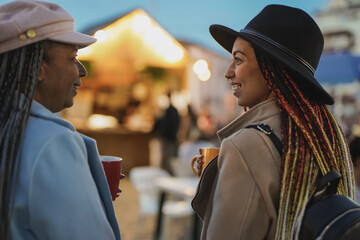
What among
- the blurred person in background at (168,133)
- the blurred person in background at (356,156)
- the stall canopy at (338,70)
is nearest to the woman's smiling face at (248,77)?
the blurred person in background at (356,156)

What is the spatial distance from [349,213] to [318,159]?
0.25 meters

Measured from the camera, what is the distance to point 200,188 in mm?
1517

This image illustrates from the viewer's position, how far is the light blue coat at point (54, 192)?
1.04 meters

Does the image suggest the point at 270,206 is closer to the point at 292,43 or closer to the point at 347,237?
the point at 347,237

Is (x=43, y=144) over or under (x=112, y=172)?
over

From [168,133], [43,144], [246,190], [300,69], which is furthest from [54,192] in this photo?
[168,133]

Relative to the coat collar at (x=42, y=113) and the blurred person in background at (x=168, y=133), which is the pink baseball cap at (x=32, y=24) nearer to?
the coat collar at (x=42, y=113)

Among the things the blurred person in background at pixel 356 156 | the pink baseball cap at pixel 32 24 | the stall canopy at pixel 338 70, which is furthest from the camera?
the stall canopy at pixel 338 70

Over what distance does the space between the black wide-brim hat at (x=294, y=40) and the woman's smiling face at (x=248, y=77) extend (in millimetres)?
55

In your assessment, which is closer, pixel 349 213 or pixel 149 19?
pixel 349 213

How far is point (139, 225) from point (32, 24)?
4.17 metres

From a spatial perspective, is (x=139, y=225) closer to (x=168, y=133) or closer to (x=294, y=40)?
(x=168, y=133)

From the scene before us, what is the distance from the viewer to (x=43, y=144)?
106 cm

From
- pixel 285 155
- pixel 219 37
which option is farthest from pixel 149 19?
pixel 285 155
